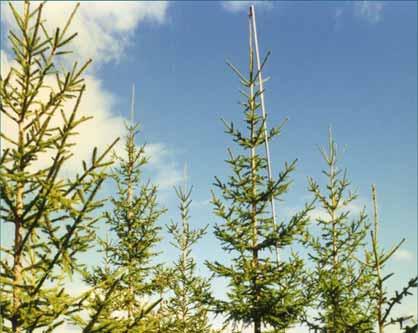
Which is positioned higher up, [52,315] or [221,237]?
[221,237]

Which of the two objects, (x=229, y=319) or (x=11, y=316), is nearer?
(x=11, y=316)

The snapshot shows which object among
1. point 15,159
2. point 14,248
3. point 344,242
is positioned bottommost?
point 14,248

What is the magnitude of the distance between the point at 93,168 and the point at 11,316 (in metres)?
2.18

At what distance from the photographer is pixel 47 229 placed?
18.6 feet

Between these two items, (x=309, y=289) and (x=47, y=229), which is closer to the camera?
(x=47, y=229)

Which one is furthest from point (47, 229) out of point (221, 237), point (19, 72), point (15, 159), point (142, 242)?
point (142, 242)

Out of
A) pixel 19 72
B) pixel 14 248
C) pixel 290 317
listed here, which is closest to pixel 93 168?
pixel 14 248

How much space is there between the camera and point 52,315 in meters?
5.24

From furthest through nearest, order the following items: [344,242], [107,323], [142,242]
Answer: [142,242] < [344,242] < [107,323]

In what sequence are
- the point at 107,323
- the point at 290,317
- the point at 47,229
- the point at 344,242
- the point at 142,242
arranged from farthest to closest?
the point at 142,242 → the point at 344,242 → the point at 290,317 → the point at 47,229 → the point at 107,323

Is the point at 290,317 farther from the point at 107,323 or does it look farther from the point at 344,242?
the point at 107,323

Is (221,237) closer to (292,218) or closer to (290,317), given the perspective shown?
(292,218)

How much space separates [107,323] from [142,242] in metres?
12.9

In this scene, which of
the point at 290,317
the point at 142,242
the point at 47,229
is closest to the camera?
the point at 47,229
